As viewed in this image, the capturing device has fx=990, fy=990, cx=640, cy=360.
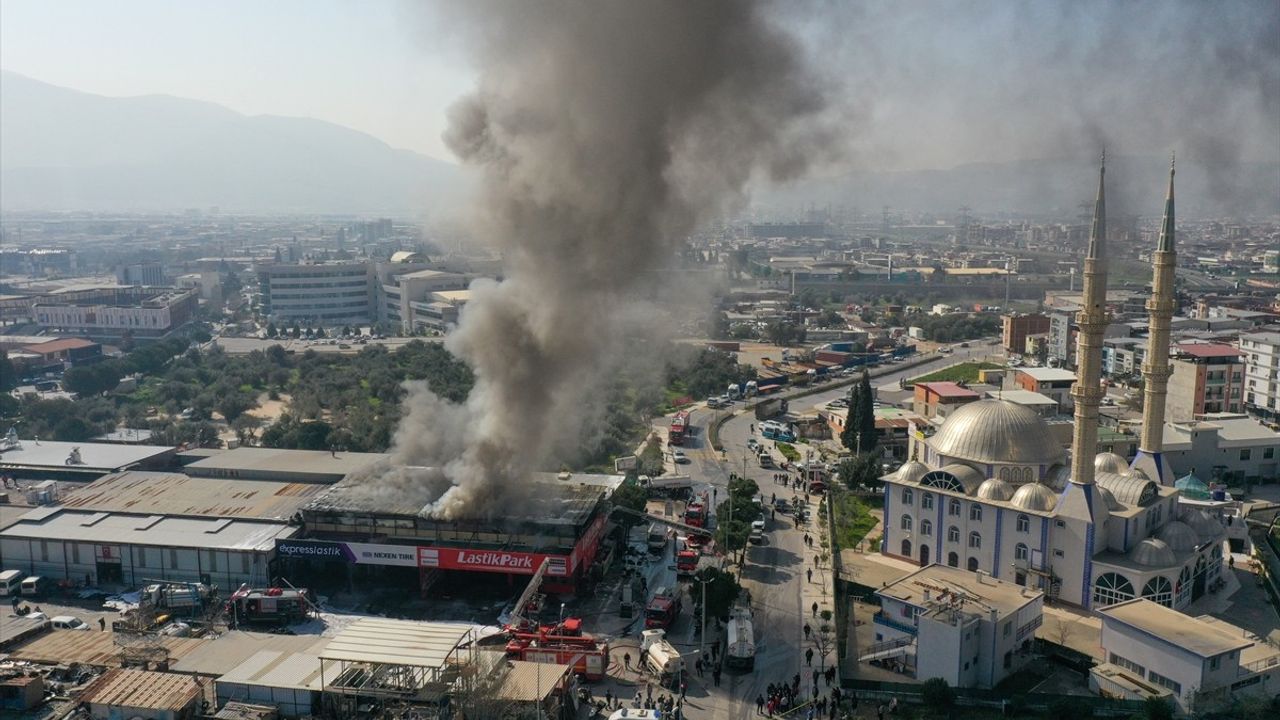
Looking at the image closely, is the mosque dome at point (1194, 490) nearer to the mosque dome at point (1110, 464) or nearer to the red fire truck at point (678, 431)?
the mosque dome at point (1110, 464)

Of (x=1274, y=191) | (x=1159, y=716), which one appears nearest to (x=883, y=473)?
(x=1159, y=716)

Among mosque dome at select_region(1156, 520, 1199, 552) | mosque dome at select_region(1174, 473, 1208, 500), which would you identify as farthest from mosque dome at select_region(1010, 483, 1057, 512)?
mosque dome at select_region(1174, 473, 1208, 500)

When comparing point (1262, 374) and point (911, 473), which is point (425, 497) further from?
point (1262, 374)

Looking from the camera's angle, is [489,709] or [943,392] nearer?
[489,709]

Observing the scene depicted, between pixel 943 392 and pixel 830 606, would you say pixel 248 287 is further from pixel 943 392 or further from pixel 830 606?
pixel 830 606

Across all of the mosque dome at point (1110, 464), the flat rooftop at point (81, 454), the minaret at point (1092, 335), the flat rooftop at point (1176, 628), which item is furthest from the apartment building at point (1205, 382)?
the flat rooftop at point (81, 454)

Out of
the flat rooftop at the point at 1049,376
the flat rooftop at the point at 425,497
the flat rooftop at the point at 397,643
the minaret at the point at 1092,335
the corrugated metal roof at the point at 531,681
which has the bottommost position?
the corrugated metal roof at the point at 531,681

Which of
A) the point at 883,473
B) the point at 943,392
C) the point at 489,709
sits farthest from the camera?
the point at 943,392
